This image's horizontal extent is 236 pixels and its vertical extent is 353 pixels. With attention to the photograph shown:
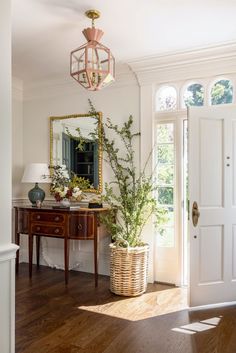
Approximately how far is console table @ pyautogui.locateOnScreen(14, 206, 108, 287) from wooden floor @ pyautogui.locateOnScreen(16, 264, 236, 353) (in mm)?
452

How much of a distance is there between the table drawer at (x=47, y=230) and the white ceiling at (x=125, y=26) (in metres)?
2.02

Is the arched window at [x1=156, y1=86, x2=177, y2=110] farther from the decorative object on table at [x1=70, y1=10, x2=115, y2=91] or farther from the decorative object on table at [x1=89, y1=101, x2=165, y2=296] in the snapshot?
the decorative object on table at [x1=70, y1=10, x2=115, y2=91]

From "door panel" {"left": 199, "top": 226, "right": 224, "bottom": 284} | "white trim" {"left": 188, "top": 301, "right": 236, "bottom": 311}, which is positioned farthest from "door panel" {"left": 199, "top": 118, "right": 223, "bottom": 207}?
"white trim" {"left": 188, "top": 301, "right": 236, "bottom": 311}

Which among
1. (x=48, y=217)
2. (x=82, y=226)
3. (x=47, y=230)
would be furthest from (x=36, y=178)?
(x=82, y=226)

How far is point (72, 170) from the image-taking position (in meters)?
4.28

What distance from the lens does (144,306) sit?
3055 mm

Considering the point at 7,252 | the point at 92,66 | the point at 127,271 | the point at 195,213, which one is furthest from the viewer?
the point at 127,271

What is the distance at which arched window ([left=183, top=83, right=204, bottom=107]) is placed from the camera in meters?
3.59

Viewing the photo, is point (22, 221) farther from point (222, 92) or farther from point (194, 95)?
point (222, 92)

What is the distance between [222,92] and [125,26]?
1353mm

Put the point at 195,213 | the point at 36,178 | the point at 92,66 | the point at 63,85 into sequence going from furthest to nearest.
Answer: the point at 63,85 → the point at 36,178 → the point at 195,213 → the point at 92,66

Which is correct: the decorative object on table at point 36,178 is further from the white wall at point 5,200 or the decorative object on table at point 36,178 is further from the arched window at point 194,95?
the white wall at point 5,200

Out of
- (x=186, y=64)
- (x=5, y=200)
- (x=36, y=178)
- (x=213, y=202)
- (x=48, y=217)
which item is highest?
(x=186, y=64)

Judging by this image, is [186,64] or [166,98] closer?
[186,64]
